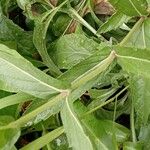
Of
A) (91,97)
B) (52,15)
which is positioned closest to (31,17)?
(52,15)

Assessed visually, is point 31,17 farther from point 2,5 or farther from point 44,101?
point 44,101

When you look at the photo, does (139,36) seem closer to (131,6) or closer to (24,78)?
(131,6)

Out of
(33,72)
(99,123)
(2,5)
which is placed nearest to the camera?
(33,72)

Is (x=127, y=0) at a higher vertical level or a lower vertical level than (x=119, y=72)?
higher

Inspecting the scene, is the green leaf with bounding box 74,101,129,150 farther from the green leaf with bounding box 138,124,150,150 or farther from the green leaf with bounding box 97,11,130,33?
the green leaf with bounding box 97,11,130,33

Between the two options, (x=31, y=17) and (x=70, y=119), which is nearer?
(x=70, y=119)

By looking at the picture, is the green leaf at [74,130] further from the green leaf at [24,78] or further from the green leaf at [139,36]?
the green leaf at [139,36]
